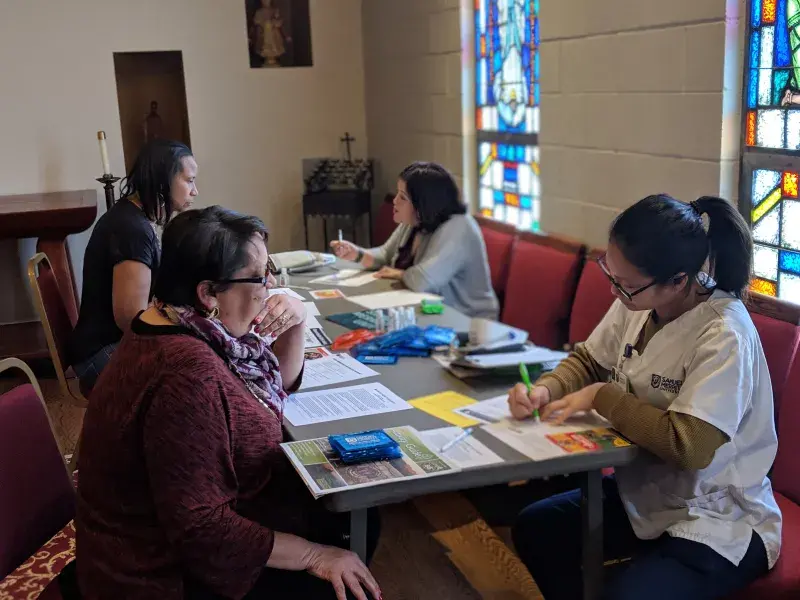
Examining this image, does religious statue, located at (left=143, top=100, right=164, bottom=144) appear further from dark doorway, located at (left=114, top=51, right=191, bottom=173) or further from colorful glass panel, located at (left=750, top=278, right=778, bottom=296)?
colorful glass panel, located at (left=750, top=278, right=778, bottom=296)

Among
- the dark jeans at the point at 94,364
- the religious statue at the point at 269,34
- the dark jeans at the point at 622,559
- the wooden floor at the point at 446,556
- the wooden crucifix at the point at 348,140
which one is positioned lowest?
the wooden floor at the point at 446,556

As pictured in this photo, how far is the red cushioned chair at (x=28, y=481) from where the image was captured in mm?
1656

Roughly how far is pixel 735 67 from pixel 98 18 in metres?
3.88

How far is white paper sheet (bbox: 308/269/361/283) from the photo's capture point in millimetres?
3498

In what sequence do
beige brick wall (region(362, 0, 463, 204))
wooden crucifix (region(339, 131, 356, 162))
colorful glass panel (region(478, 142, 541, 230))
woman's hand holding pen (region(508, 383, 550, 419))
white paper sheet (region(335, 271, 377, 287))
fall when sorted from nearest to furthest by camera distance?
1. woman's hand holding pen (region(508, 383, 550, 419))
2. white paper sheet (region(335, 271, 377, 287))
3. colorful glass panel (region(478, 142, 541, 230))
4. beige brick wall (region(362, 0, 463, 204))
5. wooden crucifix (region(339, 131, 356, 162))

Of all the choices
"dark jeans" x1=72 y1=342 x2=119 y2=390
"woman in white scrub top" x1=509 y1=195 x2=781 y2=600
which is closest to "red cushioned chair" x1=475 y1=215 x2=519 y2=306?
"dark jeans" x1=72 y1=342 x2=119 y2=390

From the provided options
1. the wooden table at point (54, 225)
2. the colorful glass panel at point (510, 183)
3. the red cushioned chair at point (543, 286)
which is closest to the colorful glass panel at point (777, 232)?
the red cushioned chair at point (543, 286)

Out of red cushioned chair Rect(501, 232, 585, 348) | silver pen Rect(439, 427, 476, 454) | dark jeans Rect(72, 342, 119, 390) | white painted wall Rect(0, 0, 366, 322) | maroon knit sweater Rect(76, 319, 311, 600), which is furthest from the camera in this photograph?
white painted wall Rect(0, 0, 366, 322)

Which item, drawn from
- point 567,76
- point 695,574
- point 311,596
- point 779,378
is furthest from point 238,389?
point 567,76

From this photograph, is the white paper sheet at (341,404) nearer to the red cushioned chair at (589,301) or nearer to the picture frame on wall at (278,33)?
the red cushioned chair at (589,301)

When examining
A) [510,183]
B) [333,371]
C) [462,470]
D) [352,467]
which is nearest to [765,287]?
[333,371]

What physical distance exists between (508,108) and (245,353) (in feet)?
9.27

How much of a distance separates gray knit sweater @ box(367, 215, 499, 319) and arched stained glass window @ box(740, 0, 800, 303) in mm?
1094

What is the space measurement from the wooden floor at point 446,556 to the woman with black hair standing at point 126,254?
109cm
